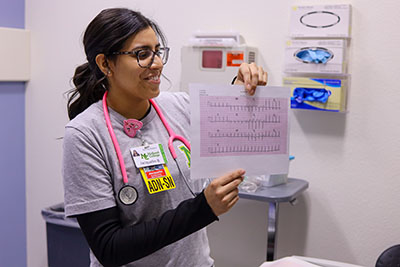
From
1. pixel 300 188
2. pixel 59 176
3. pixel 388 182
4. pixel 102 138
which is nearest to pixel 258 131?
pixel 102 138

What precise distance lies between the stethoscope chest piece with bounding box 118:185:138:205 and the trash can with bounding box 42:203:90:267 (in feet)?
4.00

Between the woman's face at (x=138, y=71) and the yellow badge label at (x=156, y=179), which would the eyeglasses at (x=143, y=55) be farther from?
the yellow badge label at (x=156, y=179)

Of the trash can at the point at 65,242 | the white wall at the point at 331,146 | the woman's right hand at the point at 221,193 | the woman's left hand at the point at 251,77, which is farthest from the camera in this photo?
the trash can at the point at 65,242

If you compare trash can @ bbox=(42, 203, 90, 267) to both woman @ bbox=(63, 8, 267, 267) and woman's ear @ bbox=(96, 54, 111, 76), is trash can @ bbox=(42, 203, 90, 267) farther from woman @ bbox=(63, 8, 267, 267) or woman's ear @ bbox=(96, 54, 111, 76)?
woman's ear @ bbox=(96, 54, 111, 76)

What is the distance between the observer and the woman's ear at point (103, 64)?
1245 mm

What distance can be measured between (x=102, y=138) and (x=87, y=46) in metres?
0.27

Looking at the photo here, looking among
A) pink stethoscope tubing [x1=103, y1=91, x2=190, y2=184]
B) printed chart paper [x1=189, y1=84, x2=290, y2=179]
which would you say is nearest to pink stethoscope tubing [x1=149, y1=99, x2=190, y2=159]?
pink stethoscope tubing [x1=103, y1=91, x2=190, y2=184]

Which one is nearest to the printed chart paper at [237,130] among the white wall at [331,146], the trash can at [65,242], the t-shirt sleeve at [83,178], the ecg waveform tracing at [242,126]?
the ecg waveform tracing at [242,126]

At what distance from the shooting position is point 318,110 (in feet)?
6.51

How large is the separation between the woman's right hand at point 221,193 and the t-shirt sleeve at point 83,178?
0.24 meters

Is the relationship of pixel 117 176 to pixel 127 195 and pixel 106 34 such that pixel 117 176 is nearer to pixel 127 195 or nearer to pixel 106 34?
pixel 127 195

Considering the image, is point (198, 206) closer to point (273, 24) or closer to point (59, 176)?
point (273, 24)

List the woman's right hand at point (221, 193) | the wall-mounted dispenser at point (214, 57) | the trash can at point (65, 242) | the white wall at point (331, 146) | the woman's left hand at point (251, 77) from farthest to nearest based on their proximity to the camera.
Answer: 1. the trash can at point (65, 242)
2. the wall-mounted dispenser at point (214, 57)
3. the white wall at point (331, 146)
4. the woman's left hand at point (251, 77)
5. the woman's right hand at point (221, 193)

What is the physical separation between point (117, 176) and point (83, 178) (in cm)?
8
